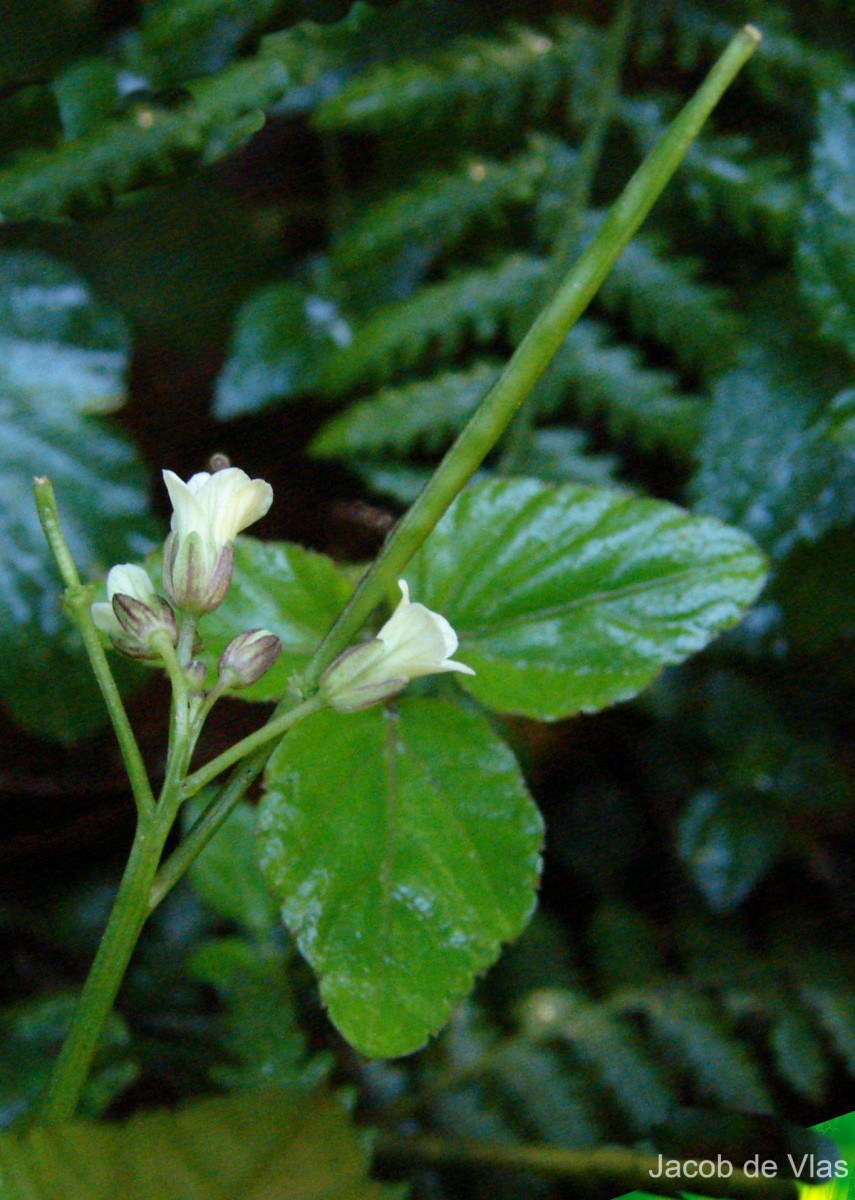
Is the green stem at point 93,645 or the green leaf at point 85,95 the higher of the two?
the green stem at point 93,645

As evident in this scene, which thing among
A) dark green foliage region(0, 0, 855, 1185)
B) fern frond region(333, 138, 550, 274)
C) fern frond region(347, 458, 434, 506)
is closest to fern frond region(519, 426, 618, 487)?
dark green foliage region(0, 0, 855, 1185)

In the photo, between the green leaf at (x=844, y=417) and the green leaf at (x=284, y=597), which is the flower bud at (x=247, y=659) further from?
the green leaf at (x=844, y=417)

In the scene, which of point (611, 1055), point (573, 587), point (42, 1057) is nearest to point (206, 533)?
point (573, 587)

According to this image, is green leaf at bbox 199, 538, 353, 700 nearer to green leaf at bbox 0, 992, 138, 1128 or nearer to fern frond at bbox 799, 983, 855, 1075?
green leaf at bbox 0, 992, 138, 1128

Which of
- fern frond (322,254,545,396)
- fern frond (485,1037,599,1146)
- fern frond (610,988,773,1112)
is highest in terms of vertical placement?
fern frond (322,254,545,396)

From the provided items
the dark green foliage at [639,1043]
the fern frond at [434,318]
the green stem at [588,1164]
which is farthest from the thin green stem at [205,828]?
the fern frond at [434,318]

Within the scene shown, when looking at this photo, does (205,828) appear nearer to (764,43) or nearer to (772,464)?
(772,464)
